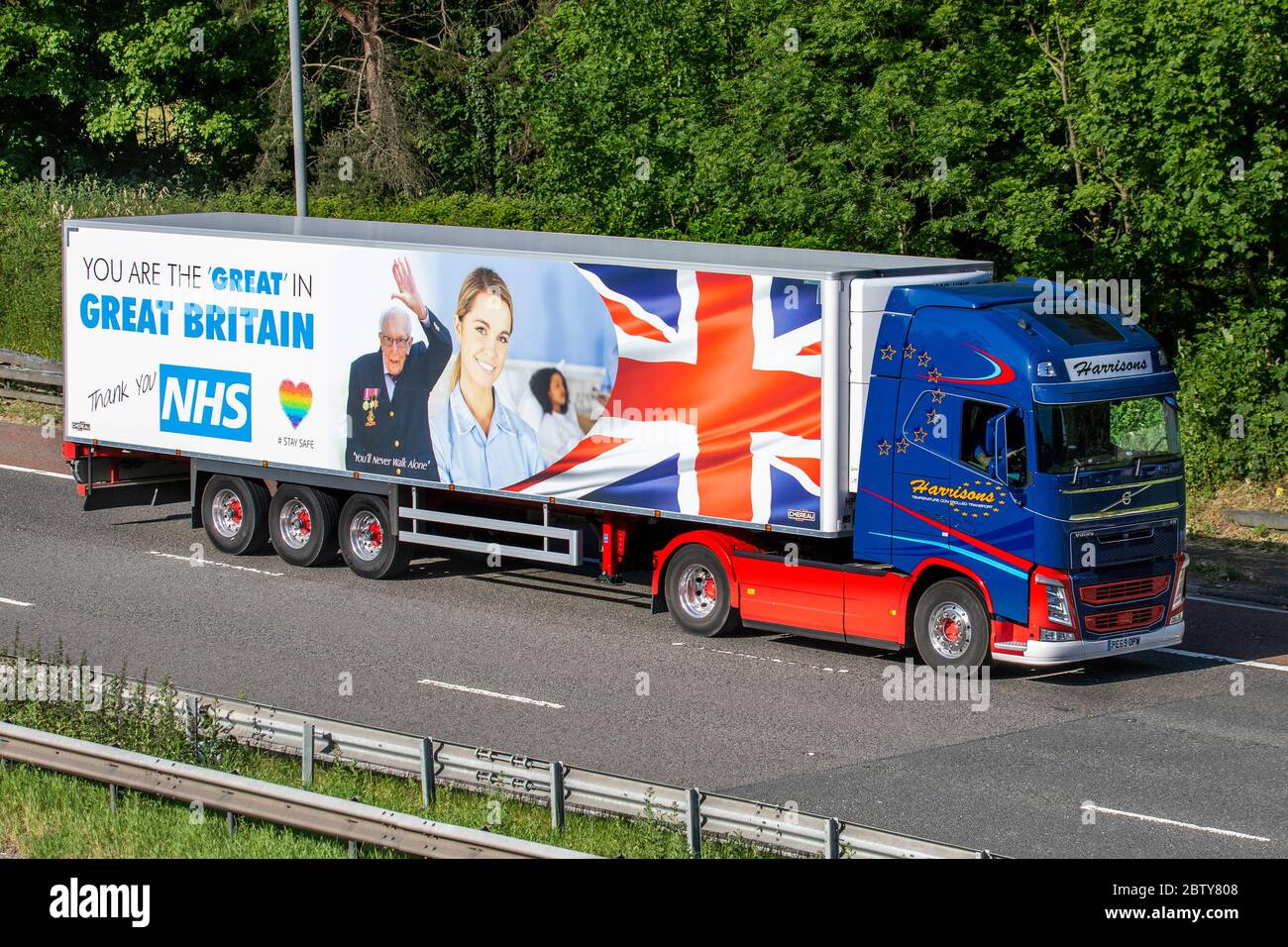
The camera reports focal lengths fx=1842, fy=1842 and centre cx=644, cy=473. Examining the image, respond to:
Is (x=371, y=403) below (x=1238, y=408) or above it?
above

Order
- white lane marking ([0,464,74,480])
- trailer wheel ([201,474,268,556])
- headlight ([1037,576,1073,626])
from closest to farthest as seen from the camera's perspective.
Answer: headlight ([1037,576,1073,626]), trailer wheel ([201,474,268,556]), white lane marking ([0,464,74,480])

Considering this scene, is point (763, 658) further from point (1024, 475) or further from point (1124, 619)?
point (1124, 619)

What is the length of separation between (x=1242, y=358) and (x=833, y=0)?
7497mm

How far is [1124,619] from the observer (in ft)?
52.1

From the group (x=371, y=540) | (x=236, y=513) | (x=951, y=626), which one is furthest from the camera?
(x=236, y=513)

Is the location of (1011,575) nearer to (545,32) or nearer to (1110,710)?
(1110,710)

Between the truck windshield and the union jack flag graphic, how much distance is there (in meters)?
2.07

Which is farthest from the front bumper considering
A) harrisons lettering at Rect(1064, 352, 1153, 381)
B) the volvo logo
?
harrisons lettering at Rect(1064, 352, 1153, 381)

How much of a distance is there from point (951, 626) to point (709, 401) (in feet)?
9.90

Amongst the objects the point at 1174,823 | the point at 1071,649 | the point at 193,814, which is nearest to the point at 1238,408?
the point at 1071,649

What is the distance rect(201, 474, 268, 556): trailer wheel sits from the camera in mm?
20562

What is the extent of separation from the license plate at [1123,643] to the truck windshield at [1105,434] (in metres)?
1.51

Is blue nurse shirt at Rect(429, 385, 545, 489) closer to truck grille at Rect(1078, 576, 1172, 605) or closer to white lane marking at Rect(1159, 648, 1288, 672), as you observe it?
truck grille at Rect(1078, 576, 1172, 605)
